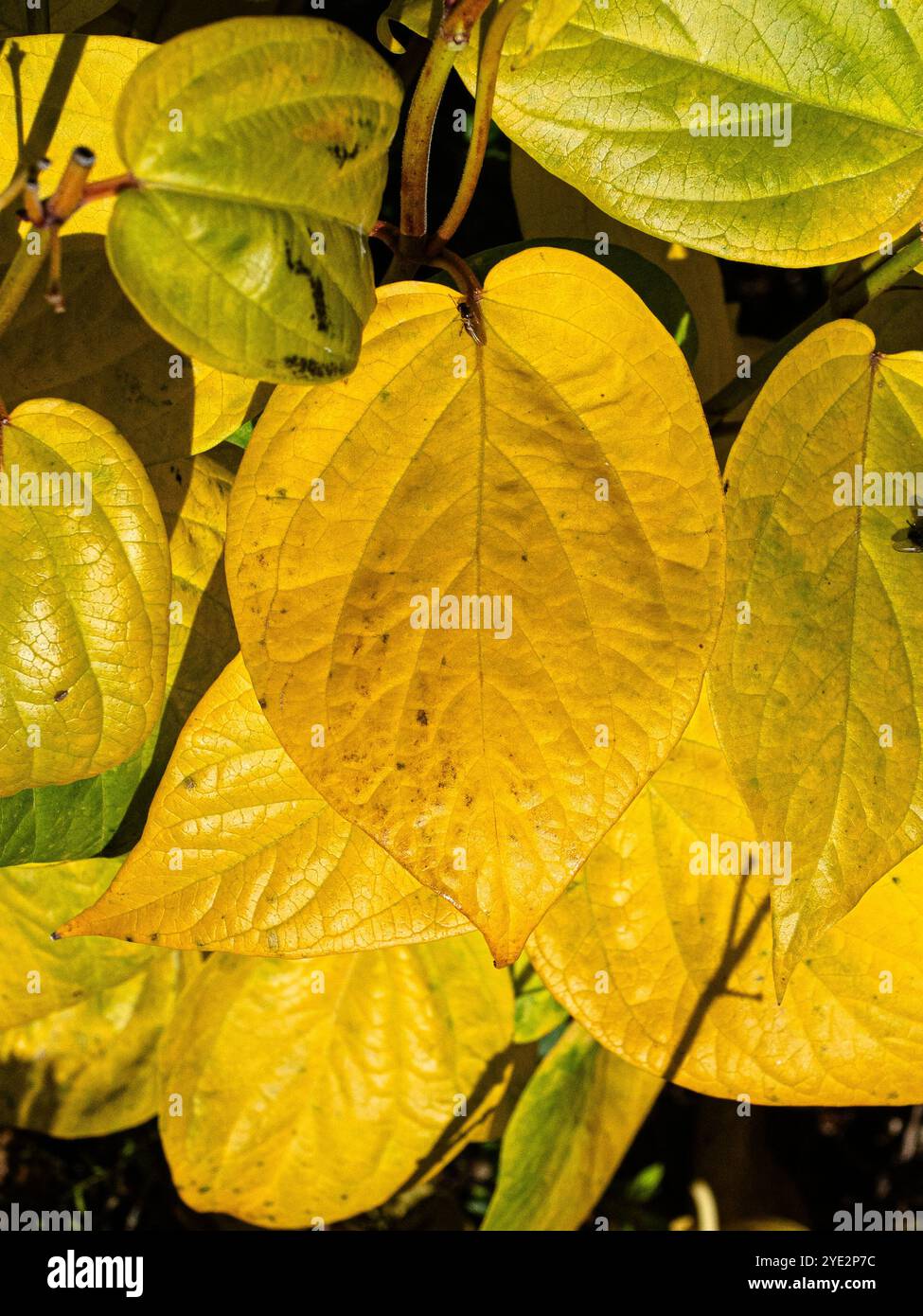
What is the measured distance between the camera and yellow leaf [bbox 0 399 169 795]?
1.74 ft

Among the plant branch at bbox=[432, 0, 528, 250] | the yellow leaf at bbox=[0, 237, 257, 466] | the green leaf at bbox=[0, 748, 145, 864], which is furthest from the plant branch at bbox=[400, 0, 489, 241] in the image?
the green leaf at bbox=[0, 748, 145, 864]

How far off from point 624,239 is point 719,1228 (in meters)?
1.03

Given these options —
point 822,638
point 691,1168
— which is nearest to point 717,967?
point 822,638

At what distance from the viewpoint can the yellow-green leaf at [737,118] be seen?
1.69 ft

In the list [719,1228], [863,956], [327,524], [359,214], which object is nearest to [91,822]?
[327,524]

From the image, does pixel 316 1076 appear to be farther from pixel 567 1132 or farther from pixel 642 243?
pixel 642 243

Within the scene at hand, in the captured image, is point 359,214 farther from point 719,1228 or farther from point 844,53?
point 719,1228

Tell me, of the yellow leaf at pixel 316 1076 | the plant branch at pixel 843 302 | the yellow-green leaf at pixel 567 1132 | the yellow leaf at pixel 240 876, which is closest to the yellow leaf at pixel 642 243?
the plant branch at pixel 843 302

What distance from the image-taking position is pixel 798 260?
54cm

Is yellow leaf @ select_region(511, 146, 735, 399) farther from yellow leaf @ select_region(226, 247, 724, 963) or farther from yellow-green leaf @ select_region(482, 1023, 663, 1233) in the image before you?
yellow-green leaf @ select_region(482, 1023, 663, 1233)

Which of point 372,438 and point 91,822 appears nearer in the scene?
point 372,438

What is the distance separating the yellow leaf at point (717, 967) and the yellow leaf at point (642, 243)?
282 millimetres

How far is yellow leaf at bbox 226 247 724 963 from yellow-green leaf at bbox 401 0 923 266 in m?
0.06

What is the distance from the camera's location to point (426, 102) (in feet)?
1.52
